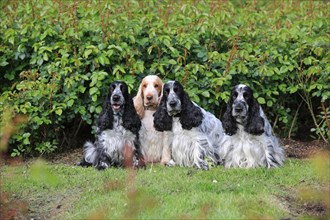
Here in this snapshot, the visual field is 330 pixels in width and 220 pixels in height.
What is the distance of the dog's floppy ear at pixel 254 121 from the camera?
9.29 metres

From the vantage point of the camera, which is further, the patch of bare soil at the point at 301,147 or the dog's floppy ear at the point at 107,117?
the patch of bare soil at the point at 301,147

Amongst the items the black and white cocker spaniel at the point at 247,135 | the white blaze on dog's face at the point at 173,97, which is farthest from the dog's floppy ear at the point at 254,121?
the white blaze on dog's face at the point at 173,97

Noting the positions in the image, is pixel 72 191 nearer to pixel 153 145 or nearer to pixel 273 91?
pixel 153 145

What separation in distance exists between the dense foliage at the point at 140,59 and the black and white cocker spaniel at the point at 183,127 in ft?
3.25

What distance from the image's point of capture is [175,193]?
301 inches

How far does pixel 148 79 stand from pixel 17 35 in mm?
2607

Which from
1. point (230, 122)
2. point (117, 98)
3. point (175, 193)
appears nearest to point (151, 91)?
point (117, 98)

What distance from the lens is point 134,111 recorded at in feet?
31.0

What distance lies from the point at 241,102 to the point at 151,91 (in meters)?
1.28

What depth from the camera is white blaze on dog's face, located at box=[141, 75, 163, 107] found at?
9.71 metres

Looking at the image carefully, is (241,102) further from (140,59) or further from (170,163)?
(140,59)

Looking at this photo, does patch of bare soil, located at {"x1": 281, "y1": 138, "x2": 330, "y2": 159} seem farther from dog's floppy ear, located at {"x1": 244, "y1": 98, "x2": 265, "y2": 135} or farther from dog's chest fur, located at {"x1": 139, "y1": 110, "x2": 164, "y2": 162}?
dog's chest fur, located at {"x1": 139, "y1": 110, "x2": 164, "y2": 162}

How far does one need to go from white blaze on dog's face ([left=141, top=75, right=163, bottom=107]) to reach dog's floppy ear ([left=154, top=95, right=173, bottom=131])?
205 mm

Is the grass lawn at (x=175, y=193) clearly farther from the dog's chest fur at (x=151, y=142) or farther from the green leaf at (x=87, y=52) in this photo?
the green leaf at (x=87, y=52)
